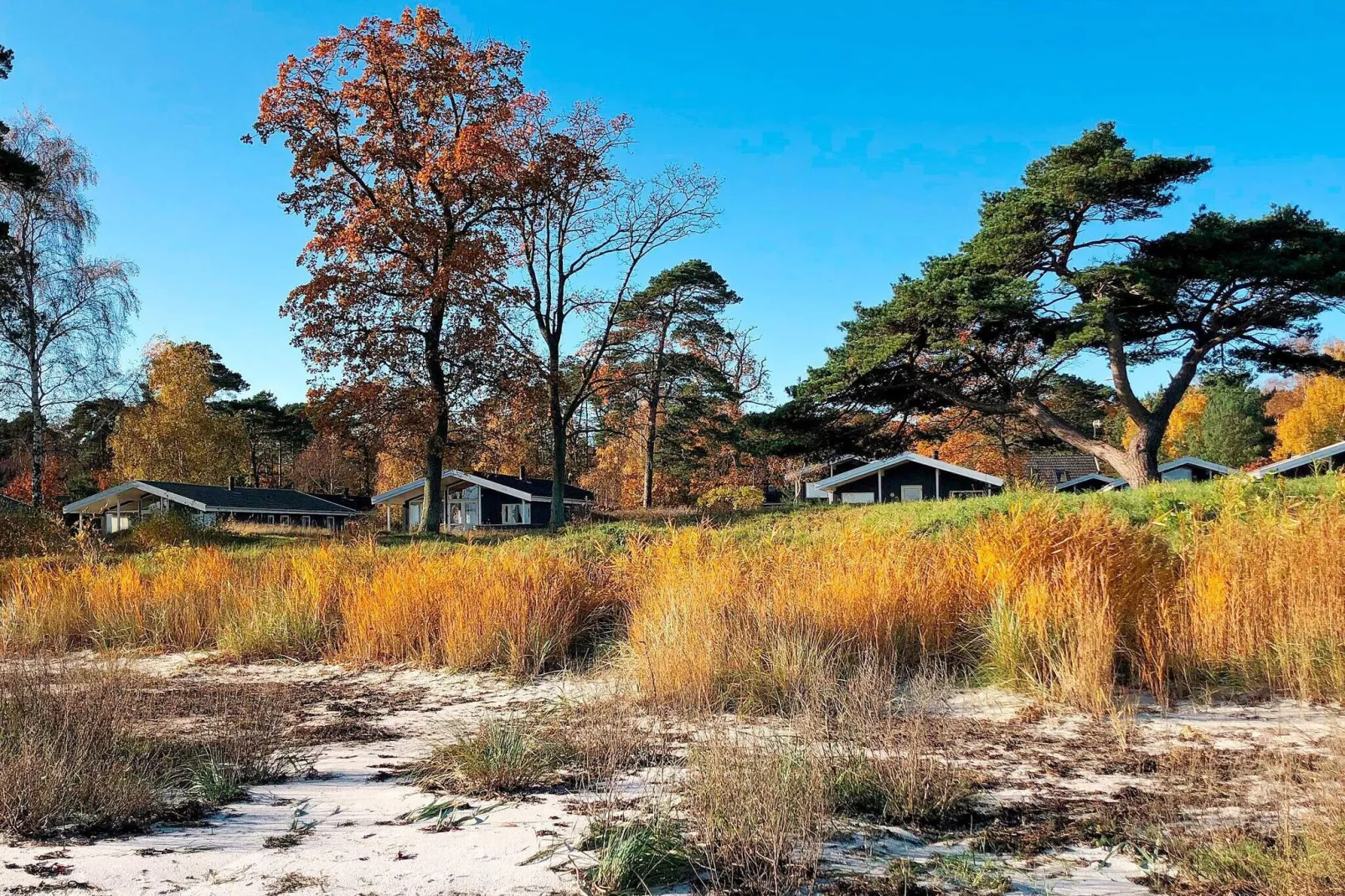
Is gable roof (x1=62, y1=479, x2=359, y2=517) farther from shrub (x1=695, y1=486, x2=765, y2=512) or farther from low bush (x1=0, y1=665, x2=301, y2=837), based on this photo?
low bush (x1=0, y1=665, x2=301, y2=837)

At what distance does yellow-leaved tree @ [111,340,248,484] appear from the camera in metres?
48.3

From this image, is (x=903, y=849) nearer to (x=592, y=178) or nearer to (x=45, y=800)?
(x=45, y=800)

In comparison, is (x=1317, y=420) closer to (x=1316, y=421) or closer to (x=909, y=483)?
(x=1316, y=421)

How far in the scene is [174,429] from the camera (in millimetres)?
48875

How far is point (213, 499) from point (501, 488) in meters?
13.0

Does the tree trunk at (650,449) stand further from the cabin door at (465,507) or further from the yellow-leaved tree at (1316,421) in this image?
the yellow-leaved tree at (1316,421)

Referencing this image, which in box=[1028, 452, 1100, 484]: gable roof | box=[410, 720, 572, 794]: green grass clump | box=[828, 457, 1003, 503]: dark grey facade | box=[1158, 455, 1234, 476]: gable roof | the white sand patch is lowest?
the white sand patch

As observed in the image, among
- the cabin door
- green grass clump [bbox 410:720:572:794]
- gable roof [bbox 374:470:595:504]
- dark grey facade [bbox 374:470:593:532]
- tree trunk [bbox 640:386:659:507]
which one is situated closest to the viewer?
green grass clump [bbox 410:720:572:794]

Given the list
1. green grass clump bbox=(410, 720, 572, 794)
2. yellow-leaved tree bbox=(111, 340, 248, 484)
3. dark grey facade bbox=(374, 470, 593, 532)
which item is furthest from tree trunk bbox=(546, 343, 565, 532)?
yellow-leaved tree bbox=(111, 340, 248, 484)

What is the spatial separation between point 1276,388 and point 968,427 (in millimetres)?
60404

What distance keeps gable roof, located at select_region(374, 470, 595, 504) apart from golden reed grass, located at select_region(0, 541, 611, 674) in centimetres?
3324

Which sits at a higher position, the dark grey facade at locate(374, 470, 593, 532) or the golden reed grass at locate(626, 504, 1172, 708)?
the dark grey facade at locate(374, 470, 593, 532)

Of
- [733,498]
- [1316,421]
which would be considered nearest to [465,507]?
[733,498]

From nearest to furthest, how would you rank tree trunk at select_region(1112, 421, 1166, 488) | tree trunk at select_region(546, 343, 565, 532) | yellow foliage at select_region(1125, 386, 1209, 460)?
1. tree trunk at select_region(1112, 421, 1166, 488)
2. tree trunk at select_region(546, 343, 565, 532)
3. yellow foliage at select_region(1125, 386, 1209, 460)
